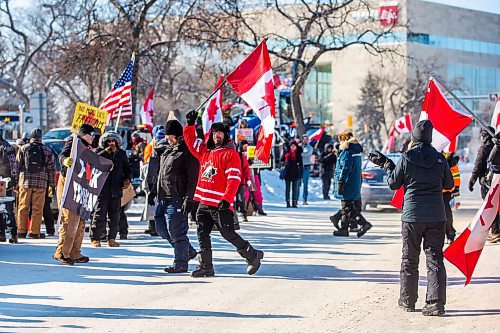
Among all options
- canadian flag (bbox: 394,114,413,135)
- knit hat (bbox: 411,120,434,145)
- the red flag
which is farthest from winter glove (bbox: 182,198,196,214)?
canadian flag (bbox: 394,114,413,135)

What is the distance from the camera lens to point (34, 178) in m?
16.1

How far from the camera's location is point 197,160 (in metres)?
12.2

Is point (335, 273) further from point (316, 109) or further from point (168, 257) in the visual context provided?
point (316, 109)

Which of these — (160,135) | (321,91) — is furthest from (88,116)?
(321,91)

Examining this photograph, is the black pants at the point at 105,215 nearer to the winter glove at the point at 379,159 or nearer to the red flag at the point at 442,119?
the red flag at the point at 442,119

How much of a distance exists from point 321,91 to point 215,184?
9746cm

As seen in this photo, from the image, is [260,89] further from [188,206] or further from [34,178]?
[34,178]

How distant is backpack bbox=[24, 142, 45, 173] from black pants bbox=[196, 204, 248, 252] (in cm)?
529

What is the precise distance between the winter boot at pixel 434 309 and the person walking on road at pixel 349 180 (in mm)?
7108

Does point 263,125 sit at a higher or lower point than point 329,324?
higher

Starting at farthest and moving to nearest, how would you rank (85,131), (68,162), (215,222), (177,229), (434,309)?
(85,131) → (68,162) → (177,229) → (215,222) → (434,309)

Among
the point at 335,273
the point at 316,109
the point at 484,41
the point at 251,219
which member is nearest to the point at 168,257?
the point at 335,273

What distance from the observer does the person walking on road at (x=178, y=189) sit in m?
12.1

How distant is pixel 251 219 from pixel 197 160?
917 cm
